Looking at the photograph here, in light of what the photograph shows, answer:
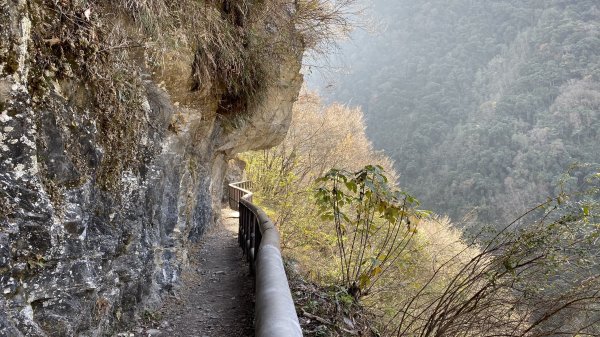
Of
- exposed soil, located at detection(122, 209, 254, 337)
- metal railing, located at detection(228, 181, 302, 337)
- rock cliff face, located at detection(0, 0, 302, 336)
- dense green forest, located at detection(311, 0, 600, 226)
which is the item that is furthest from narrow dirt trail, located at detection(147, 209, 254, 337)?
dense green forest, located at detection(311, 0, 600, 226)

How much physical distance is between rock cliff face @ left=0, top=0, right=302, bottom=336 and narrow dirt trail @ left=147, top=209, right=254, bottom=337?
30cm

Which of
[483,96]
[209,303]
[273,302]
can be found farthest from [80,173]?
[483,96]

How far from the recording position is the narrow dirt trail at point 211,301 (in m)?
3.98

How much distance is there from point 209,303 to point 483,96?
239 ft

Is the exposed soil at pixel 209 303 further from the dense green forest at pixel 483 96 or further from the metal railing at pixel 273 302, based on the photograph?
the dense green forest at pixel 483 96

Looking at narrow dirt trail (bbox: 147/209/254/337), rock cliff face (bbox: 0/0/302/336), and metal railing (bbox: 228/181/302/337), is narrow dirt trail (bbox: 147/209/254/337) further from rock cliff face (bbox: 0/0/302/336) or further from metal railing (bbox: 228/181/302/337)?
metal railing (bbox: 228/181/302/337)

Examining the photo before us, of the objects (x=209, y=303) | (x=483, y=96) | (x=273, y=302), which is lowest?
(x=209, y=303)

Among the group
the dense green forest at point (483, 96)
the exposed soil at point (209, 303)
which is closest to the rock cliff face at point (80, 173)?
the exposed soil at point (209, 303)

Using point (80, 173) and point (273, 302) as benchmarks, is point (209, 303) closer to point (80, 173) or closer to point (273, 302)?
point (80, 173)

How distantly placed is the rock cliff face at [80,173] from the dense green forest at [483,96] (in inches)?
1402

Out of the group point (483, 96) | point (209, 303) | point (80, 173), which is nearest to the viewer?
point (80, 173)

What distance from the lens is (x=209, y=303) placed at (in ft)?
15.6

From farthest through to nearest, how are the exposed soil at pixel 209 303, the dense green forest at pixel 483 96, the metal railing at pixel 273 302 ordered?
the dense green forest at pixel 483 96 → the exposed soil at pixel 209 303 → the metal railing at pixel 273 302

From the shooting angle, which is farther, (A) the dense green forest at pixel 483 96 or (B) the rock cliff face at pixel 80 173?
(A) the dense green forest at pixel 483 96
